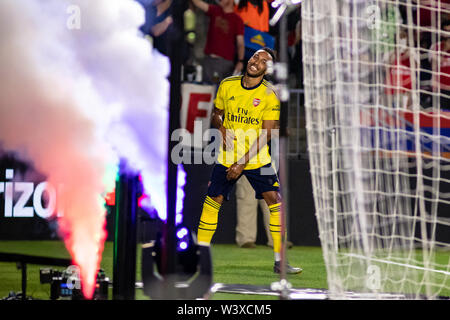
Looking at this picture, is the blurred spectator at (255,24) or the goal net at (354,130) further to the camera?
the blurred spectator at (255,24)

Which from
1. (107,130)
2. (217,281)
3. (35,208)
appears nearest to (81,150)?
(107,130)

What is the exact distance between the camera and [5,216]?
8.60 m

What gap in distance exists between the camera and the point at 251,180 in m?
6.12

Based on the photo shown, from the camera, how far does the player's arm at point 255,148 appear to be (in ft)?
19.3

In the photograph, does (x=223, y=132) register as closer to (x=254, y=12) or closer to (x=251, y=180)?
(x=251, y=180)

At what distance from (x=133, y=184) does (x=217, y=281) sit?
204 centimetres

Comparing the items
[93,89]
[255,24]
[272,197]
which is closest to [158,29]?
[93,89]

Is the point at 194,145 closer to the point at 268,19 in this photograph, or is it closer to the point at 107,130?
the point at 268,19

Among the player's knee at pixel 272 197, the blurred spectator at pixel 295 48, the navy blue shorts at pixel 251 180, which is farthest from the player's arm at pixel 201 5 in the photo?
the player's knee at pixel 272 197

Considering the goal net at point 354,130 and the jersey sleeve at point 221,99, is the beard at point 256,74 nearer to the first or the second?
the jersey sleeve at point 221,99

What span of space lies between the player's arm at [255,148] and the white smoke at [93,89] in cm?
133

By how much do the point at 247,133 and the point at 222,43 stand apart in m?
3.69

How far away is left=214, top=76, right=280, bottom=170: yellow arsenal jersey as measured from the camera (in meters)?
6.01

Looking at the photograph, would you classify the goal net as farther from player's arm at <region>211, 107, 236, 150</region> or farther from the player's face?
player's arm at <region>211, 107, 236, 150</region>
